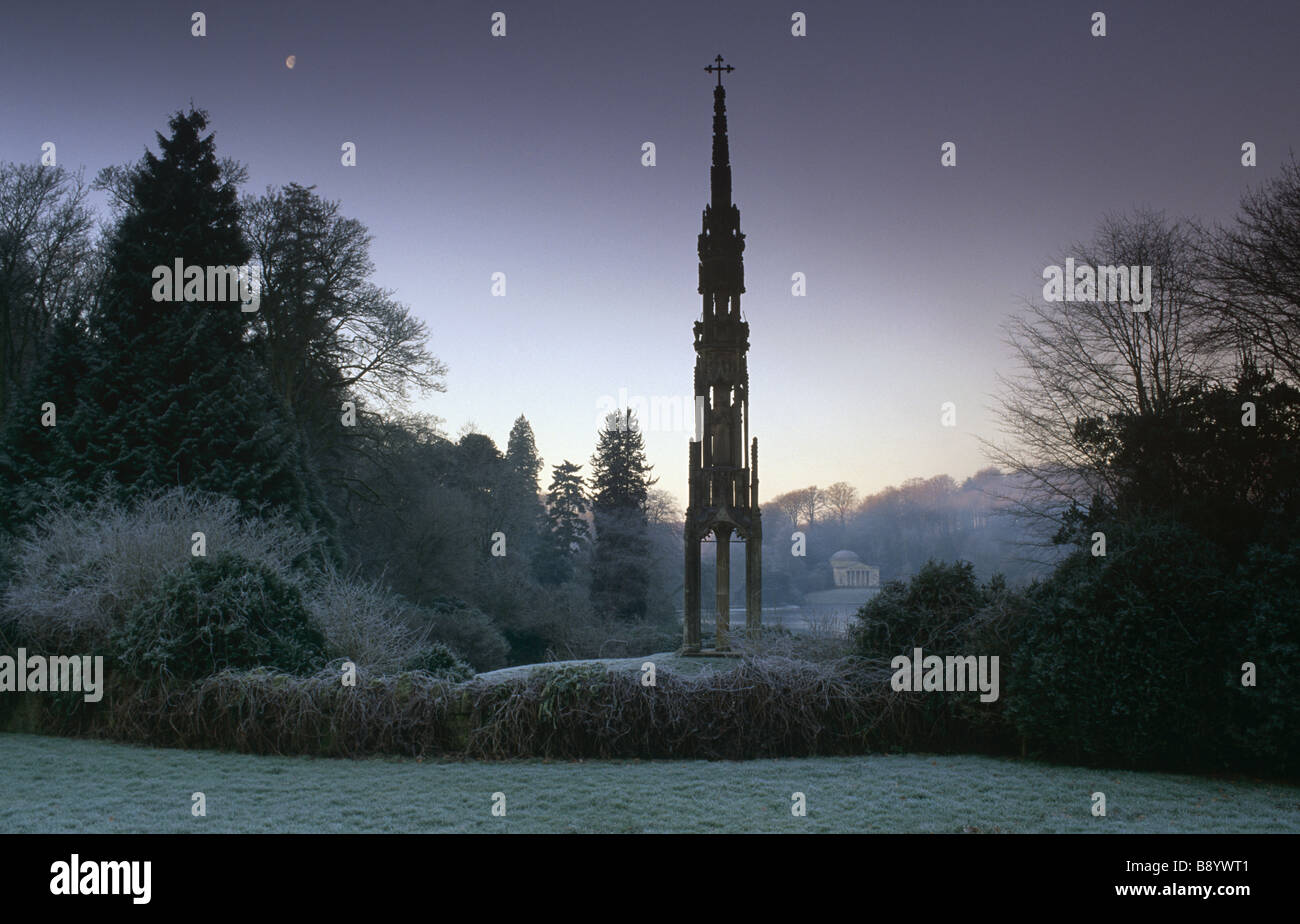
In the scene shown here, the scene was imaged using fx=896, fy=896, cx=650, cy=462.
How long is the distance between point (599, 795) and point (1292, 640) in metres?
7.27

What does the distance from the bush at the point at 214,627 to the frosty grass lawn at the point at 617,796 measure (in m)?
1.82

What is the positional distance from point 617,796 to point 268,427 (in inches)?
731

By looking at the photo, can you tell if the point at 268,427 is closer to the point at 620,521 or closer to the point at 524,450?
the point at 620,521

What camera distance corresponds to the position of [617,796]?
8.54 meters

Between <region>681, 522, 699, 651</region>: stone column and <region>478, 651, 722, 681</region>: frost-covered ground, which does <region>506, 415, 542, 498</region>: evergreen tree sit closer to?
<region>681, 522, 699, 651</region>: stone column

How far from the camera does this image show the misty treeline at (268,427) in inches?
863

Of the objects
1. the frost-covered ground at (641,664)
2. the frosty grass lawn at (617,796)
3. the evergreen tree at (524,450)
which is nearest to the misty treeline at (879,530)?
the frost-covered ground at (641,664)

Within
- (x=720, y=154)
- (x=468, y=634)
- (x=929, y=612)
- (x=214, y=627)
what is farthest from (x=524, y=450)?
(x=929, y=612)

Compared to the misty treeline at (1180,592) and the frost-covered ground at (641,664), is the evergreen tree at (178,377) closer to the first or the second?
the frost-covered ground at (641,664)

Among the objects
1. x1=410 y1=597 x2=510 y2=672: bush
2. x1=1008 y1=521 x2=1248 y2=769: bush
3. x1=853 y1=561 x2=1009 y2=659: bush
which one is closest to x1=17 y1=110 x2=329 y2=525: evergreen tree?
x1=410 y1=597 x2=510 y2=672: bush

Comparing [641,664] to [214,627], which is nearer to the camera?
[214,627]

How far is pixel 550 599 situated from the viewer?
38906mm

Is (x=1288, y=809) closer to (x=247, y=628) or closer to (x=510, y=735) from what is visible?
(x=510, y=735)
